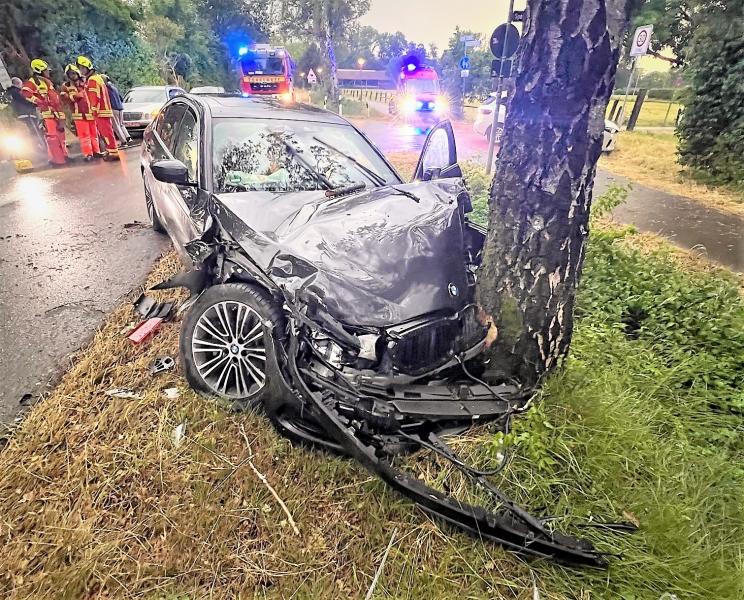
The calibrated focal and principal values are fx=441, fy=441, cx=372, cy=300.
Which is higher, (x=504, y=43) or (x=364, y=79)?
(x=504, y=43)

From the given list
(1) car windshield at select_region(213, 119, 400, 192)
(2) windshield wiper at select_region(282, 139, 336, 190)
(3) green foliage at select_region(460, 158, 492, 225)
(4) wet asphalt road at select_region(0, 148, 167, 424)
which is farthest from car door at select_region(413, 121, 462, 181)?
(4) wet asphalt road at select_region(0, 148, 167, 424)

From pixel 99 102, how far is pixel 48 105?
2.94ft

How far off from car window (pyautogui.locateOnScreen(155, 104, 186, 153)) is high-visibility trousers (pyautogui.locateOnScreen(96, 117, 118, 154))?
617cm

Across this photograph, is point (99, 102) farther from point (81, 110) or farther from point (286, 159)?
point (286, 159)

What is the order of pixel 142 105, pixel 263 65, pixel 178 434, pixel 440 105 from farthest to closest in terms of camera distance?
pixel 263 65 → pixel 440 105 → pixel 142 105 → pixel 178 434

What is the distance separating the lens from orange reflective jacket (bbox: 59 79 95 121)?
864 cm

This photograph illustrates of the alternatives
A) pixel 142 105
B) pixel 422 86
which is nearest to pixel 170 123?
pixel 142 105


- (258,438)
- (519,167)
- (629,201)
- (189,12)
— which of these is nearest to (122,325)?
(258,438)

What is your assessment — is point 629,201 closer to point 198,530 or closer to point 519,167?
point 519,167

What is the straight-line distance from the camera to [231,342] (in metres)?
2.42

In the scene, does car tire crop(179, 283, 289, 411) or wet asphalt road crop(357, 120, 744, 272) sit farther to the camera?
wet asphalt road crop(357, 120, 744, 272)

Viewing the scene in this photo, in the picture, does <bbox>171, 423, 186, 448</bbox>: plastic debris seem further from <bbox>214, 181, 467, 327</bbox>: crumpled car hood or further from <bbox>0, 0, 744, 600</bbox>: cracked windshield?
<bbox>214, 181, 467, 327</bbox>: crumpled car hood

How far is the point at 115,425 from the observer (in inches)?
94.5

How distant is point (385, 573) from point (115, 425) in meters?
1.64
